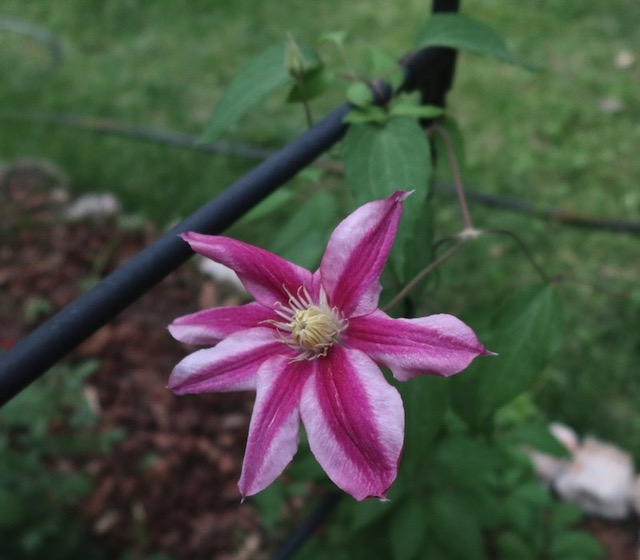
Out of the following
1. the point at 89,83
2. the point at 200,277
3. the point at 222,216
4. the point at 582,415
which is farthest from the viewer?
the point at 89,83

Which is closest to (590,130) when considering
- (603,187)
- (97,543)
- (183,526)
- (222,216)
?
(603,187)

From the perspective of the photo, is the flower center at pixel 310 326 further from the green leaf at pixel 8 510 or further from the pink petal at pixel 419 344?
the green leaf at pixel 8 510

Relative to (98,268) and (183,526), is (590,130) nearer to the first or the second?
(98,268)

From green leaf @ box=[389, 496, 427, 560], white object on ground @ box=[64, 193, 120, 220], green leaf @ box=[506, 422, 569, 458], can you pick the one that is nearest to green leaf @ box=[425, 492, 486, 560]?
green leaf @ box=[389, 496, 427, 560]

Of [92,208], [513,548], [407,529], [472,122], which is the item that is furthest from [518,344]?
[472,122]

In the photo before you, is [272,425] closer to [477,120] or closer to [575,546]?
[575,546]

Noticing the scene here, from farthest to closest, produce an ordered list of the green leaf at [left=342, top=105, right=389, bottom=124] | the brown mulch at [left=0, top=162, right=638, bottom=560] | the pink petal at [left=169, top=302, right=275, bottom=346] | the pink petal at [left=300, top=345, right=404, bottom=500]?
the brown mulch at [left=0, top=162, right=638, bottom=560] < the green leaf at [left=342, top=105, right=389, bottom=124] < the pink petal at [left=169, top=302, right=275, bottom=346] < the pink petal at [left=300, top=345, right=404, bottom=500]

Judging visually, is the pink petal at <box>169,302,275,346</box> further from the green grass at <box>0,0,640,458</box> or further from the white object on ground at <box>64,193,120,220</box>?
the white object on ground at <box>64,193,120,220</box>

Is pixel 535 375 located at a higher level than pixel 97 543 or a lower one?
higher
